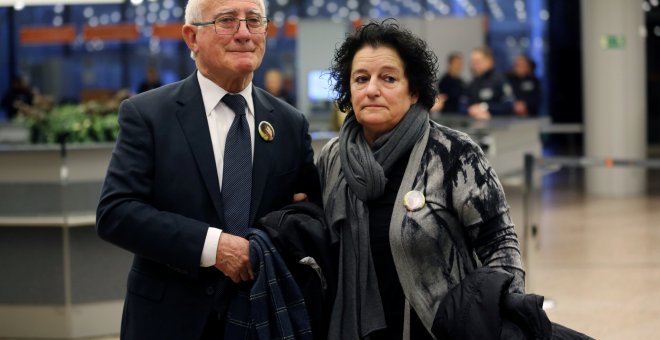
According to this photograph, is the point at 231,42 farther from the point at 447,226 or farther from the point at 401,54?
the point at 447,226

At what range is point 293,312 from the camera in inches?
112

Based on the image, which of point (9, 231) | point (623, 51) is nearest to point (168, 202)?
point (9, 231)

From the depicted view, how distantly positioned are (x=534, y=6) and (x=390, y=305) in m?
22.4

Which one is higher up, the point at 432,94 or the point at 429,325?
the point at 432,94

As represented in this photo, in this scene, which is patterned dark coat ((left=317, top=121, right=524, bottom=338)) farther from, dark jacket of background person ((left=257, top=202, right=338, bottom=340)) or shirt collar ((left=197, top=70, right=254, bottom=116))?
shirt collar ((left=197, top=70, right=254, bottom=116))

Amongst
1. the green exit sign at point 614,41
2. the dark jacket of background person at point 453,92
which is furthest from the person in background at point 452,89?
the green exit sign at point 614,41

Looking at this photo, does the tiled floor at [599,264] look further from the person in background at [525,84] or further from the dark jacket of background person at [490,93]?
the person in background at [525,84]

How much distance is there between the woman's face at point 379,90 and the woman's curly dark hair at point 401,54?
20mm

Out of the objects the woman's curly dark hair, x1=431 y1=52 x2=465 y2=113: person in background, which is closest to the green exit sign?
x1=431 y1=52 x2=465 y2=113: person in background

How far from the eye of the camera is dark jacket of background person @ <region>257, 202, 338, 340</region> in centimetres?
283

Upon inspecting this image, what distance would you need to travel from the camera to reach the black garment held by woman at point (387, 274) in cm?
286

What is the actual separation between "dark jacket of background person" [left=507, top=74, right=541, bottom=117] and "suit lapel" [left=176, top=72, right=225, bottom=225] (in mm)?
11528

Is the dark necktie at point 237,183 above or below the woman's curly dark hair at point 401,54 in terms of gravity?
below

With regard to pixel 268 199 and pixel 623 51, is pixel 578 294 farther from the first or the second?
pixel 623 51
